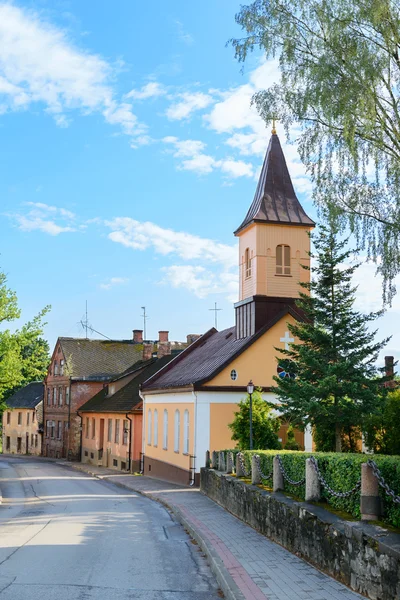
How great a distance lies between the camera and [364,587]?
336 inches

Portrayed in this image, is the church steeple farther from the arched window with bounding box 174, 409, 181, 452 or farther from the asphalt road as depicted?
the asphalt road

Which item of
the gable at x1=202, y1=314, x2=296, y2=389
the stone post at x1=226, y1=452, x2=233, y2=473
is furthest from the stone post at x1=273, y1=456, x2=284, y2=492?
the gable at x1=202, y1=314, x2=296, y2=389

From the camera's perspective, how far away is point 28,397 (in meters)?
70.1

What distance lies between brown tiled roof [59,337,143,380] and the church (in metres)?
21.7

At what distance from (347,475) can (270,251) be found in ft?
67.6

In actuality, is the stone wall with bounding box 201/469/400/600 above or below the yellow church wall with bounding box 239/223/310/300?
below

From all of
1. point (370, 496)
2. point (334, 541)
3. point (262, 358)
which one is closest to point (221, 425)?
point (262, 358)

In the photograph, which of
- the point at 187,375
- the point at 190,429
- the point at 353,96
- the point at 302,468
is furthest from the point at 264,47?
the point at 187,375

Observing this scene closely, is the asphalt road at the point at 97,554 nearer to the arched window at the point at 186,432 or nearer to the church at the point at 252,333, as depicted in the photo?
the church at the point at 252,333

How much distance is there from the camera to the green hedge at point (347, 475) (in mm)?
9047

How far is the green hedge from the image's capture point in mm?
9047

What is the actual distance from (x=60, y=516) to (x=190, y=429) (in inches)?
437

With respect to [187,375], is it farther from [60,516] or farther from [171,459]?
[60,516]

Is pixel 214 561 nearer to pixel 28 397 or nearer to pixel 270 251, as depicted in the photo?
pixel 270 251
